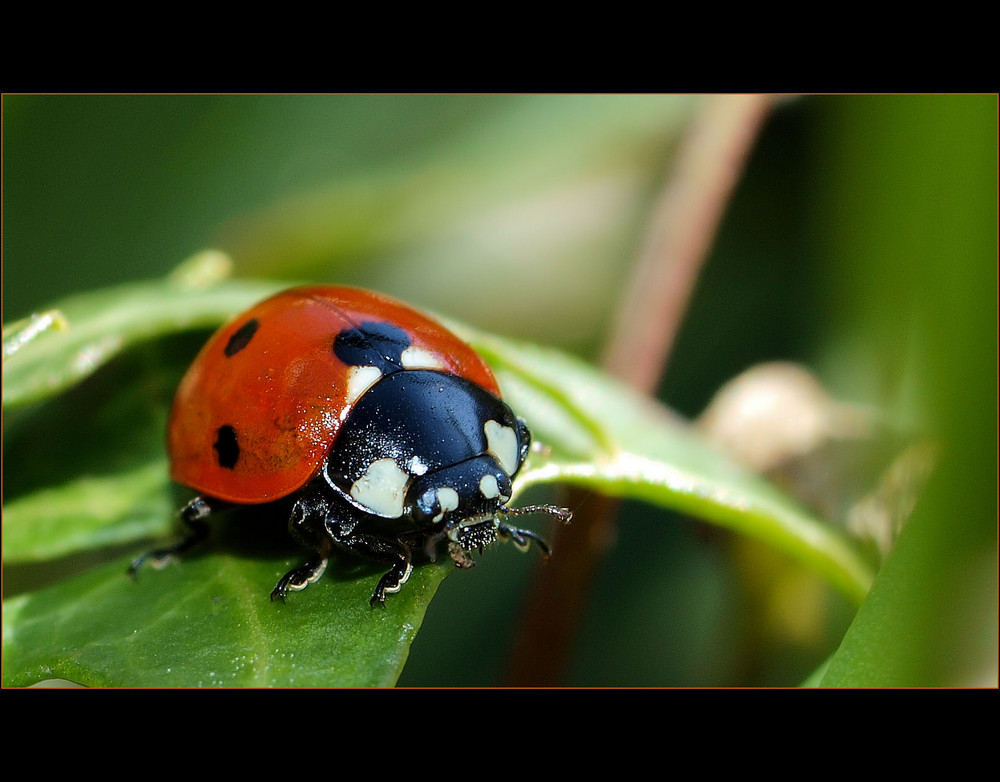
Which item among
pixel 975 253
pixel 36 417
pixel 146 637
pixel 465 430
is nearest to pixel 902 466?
pixel 975 253

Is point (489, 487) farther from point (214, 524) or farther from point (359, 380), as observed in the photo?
point (214, 524)

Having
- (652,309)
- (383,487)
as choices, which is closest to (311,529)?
(383,487)

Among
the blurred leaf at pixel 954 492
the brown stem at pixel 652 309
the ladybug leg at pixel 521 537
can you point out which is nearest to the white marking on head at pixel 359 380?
the ladybug leg at pixel 521 537

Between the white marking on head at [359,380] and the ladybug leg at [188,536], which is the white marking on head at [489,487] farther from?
the ladybug leg at [188,536]

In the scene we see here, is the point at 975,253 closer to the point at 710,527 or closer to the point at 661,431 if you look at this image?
the point at 661,431

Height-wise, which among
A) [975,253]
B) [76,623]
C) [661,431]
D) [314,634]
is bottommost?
[76,623]
